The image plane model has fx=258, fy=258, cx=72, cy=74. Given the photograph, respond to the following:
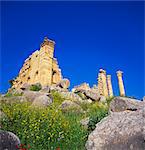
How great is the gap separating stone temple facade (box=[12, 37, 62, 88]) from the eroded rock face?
74.6 feet

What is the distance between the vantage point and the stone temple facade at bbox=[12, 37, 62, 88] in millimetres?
28977

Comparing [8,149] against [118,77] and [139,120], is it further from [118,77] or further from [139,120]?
[118,77]

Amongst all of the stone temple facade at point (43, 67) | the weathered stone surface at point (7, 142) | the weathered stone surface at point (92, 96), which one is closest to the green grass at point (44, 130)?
the weathered stone surface at point (7, 142)

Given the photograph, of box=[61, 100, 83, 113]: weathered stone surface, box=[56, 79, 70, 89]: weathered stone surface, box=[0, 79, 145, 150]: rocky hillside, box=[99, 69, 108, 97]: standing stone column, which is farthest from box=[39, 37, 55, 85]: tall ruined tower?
box=[0, 79, 145, 150]: rocky hillside

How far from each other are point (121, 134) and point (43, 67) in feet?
81.9

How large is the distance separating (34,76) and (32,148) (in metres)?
25.2

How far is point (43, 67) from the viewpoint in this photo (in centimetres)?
2930

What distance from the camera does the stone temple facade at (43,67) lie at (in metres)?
29.0

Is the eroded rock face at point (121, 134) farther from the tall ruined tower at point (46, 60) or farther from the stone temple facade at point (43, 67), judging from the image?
the tall ruined tower at point (46, 60)

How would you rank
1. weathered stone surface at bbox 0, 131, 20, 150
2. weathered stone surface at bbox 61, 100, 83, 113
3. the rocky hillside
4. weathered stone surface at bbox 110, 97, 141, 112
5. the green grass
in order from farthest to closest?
weathered stone surface at bbox 61, 100, 83, 113 < weathered stone surface at bbox 110, 97, 141, 112 < the green grass < weathered stone surface at bbox 0, 131, 20, 150 < the rocky hillside

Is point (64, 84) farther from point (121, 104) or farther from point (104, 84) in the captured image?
point (121, 104)

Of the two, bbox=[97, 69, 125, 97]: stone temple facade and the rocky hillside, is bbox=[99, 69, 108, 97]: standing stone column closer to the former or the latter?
bbox=[97, 69, 125, 97]: stone temple facade

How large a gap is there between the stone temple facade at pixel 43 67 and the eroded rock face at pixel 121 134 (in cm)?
2274

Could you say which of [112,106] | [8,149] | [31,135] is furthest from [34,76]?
[8,149]
